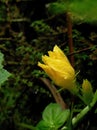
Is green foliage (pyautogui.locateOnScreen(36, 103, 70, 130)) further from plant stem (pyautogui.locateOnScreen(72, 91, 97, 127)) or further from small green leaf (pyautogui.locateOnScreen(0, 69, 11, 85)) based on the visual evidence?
small green leaf (pyautogui.locateOnScreen(0, 69, 11, 85))

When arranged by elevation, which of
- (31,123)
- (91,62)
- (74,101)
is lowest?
(31,123)

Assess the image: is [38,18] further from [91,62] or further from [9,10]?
[91,62]

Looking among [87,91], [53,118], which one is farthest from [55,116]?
[87,91]

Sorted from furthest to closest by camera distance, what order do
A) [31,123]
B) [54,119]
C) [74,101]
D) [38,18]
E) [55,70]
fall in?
1. [38,18]
2. [31,123]
3. [74,101]
4. [54,119]
5. [55,70]

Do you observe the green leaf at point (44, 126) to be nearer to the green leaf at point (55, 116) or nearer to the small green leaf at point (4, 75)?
the green leaf at point (55, 116)

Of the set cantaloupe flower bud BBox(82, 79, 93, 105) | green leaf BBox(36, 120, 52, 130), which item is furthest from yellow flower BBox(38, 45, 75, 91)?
green leaf BBox(36, 120, 52, 130)

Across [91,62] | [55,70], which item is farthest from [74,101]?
[55,70]

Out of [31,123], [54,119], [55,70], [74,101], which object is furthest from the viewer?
[31,123]
